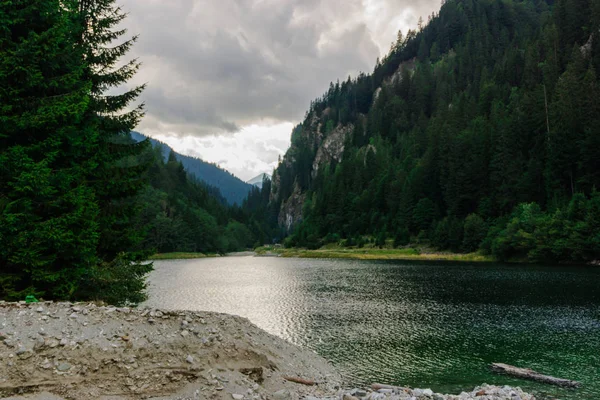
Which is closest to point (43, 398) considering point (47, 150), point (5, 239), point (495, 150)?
point (5, 239)

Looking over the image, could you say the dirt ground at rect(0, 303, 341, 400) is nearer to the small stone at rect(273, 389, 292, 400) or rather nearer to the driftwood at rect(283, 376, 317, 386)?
the small stone at rect(273, 389, 292, 400)

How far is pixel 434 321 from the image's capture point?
34625 millimetres

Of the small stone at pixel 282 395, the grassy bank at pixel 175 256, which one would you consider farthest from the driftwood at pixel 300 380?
the grassy bank at pixel 175 256

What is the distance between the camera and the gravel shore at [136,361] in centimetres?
1282

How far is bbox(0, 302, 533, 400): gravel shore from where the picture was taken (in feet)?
42.1

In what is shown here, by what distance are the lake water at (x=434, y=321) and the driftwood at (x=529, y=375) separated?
57cm

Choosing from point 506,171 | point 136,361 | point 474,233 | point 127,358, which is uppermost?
point 506,171

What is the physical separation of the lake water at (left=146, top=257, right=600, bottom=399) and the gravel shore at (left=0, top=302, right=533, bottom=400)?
5.23 meters

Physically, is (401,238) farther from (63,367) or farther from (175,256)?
(63,367)

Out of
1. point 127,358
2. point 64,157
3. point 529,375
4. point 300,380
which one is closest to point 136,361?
point 127,358

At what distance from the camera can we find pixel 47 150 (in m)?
19.6

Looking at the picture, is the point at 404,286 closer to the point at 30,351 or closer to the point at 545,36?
the point at 30,351

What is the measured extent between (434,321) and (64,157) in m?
30.5

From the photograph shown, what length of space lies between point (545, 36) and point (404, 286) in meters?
125
